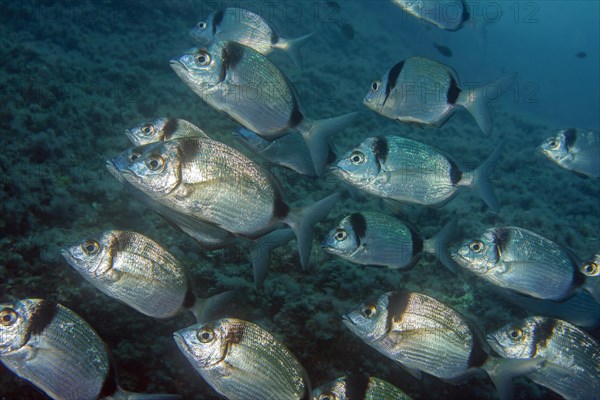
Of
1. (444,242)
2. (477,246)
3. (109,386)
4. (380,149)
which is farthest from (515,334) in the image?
(109,386)

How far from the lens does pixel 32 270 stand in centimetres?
383

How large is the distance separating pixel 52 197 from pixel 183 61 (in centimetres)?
301

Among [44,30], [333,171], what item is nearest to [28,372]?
[333,171]

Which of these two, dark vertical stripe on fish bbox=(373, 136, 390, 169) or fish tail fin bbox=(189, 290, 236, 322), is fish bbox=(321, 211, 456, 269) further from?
fish tail fin bbox=(189, 290, 236, 322)

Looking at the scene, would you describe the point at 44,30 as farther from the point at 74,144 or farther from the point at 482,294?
the point at 482,294

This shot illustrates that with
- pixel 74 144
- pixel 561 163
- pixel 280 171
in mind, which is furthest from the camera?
pixel 280 171

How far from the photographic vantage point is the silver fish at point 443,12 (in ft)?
15.3

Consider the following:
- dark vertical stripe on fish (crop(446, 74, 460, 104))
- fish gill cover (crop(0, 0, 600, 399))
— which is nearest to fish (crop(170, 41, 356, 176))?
fish gill cover (crop(0, 0, 600, 399))

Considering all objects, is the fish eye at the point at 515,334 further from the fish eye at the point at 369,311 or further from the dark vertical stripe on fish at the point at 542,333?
Result: the fish eye at the point at 369,311

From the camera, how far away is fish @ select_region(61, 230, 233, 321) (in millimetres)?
2621

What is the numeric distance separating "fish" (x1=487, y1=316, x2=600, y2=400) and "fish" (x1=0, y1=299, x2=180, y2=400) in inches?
101

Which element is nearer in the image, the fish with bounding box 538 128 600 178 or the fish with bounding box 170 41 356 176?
the fish with bounding box 170 41 356 176

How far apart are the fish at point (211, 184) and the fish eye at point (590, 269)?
7.45ft

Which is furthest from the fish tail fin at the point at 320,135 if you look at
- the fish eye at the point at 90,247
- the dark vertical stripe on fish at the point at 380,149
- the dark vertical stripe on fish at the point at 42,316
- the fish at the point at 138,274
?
the dark vertical stripe on fish at the point at 42,316
